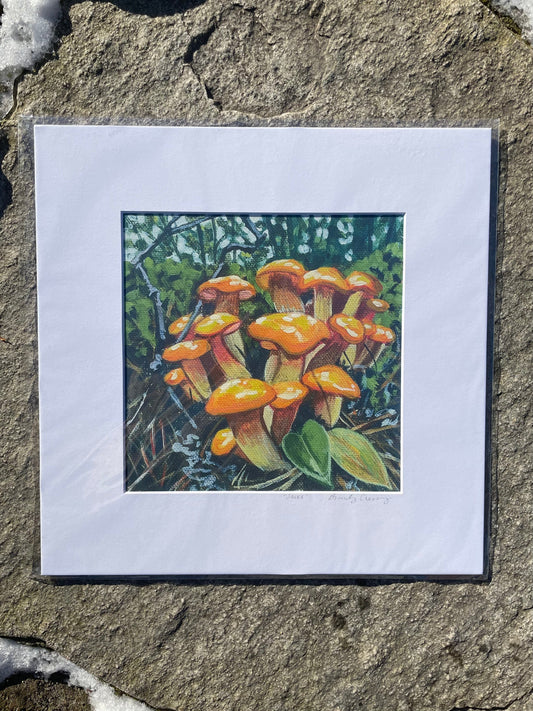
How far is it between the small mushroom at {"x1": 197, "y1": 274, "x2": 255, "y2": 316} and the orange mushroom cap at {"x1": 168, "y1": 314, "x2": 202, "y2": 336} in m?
0.03

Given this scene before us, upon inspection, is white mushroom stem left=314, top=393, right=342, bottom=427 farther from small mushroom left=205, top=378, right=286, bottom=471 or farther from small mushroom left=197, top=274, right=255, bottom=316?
small mushroom left=197, top=274, right=255, bottom=316

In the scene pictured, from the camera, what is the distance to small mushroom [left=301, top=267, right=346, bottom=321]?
2.03 ft

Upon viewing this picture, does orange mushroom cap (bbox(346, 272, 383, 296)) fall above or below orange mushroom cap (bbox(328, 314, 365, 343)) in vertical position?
above

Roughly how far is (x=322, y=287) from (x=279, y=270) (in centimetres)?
7

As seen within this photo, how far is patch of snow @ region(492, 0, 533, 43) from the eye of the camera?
62cm

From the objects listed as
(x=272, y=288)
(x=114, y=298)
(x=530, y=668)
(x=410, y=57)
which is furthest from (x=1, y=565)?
(x=410, y=57)

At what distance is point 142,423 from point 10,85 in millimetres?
530

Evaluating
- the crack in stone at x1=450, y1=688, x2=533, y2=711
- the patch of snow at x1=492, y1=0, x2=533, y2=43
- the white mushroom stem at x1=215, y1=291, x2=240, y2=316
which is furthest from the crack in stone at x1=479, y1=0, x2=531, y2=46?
the crack in stone at x1=450, y1=688, x2=533, y2=711

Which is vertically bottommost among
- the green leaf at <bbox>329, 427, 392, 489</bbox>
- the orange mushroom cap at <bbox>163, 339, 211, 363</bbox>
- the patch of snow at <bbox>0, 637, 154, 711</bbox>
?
the patch of snow at <bbox>0, 637, 154, 711</bbox>

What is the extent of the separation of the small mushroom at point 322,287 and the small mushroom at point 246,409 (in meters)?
0.14

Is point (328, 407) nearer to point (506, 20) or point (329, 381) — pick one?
point (329, 381)

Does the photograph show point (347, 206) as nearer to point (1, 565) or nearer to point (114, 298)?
point (114, 298)

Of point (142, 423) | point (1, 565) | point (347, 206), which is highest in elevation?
point (347, 206)

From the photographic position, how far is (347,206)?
612 mm
